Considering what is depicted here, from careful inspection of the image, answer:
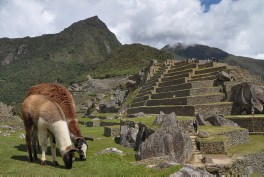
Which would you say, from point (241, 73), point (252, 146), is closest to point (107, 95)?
point (241, 73)

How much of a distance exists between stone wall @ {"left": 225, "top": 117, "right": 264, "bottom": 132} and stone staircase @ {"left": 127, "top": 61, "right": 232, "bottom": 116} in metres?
4.38

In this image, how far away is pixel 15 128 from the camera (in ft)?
116

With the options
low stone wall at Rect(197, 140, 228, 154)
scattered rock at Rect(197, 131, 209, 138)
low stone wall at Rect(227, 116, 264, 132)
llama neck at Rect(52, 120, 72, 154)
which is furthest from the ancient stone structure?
llama neck at Rect(52, 120, 72, 154)

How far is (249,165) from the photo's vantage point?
63.0ft

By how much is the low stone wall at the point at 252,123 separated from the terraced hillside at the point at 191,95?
14.3 feet

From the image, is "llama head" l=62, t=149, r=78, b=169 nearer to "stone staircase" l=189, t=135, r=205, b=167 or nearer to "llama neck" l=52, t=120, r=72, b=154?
"llama neck" l=52, t=120, r=72, b=154

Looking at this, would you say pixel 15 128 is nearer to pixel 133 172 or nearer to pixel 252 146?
pixel 252 146

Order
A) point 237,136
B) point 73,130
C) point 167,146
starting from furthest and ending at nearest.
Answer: point 237,136
point 167,146
point 73,130

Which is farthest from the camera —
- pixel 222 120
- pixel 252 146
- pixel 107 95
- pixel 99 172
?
pixel 107 95

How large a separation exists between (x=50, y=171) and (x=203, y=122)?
19671 mm

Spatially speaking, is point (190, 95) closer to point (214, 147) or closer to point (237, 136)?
point (237, 136)

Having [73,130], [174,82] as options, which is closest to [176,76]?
[174,82]

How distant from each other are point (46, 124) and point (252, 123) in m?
21.2

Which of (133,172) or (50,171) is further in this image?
(133,172)
